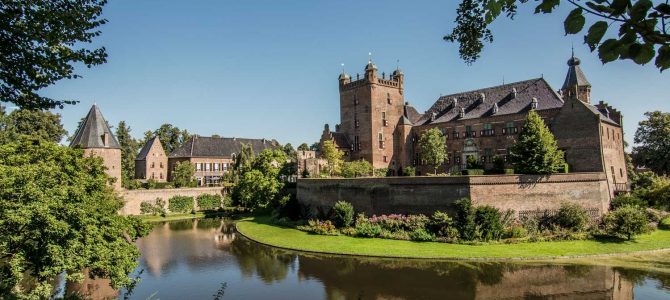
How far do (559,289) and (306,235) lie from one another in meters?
18.9

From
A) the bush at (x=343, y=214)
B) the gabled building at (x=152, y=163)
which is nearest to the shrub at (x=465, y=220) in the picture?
the bush at (x=343, y=214)

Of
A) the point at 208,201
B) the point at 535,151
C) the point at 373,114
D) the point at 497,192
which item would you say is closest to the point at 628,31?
the point at 497,192

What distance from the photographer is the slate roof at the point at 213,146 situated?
Result: 65.9 meters

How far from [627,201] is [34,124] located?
65.4 m

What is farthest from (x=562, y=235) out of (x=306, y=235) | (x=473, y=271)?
(x=306, y=235)

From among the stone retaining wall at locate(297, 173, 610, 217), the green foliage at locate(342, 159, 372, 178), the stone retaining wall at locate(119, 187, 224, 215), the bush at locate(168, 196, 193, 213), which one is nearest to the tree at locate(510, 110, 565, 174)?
the stone retaining wall at locate(297, 173, 610, 217)

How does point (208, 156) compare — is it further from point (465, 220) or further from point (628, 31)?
point (628, 31)

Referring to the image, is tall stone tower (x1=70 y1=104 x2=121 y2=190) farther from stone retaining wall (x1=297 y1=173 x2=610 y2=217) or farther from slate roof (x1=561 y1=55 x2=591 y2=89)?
slate roof (x1=561 y1=55 x2=591 y2=89)

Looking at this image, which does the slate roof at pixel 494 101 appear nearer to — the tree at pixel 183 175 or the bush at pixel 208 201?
the bush at pixel 208 201

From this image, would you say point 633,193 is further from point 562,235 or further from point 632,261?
point 632,261

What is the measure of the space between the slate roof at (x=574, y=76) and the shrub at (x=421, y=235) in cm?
1950

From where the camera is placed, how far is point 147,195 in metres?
49.6

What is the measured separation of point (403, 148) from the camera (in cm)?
4862

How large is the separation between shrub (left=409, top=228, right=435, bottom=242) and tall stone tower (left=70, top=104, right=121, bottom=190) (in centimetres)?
3078
